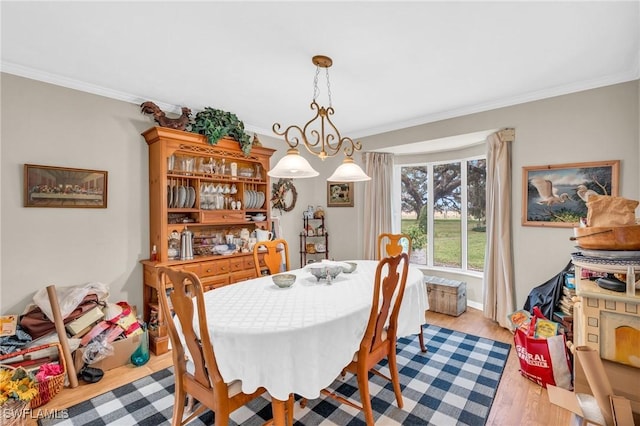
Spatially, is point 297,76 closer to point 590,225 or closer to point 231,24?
point 231,24

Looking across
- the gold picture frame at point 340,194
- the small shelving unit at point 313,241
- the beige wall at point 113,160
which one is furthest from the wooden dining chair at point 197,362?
the gold picture frame at point 340,194

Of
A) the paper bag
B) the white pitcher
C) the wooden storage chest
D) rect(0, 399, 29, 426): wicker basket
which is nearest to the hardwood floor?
rect(0, 399, 29, 426): wicker basket

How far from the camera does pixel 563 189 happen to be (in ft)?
9.42

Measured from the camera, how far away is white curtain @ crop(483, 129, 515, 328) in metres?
3.20

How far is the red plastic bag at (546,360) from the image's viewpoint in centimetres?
213

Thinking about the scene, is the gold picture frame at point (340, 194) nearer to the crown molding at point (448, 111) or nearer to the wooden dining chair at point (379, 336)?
the crown molding at point (448, 111)

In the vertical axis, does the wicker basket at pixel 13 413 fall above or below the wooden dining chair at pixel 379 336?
below

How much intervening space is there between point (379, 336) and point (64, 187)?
2.98 m

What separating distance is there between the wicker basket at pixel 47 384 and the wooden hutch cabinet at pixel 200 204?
0.72 meters

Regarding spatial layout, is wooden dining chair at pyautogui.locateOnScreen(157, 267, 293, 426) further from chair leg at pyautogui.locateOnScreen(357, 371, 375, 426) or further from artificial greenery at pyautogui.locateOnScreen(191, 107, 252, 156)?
artificial greenery at pyautogui.locateOnScreen(191, 107, 252, 156)

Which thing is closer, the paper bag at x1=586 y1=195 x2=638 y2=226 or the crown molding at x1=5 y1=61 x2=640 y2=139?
the paper bag at x1=586 y1=195 x2=638 y2=226

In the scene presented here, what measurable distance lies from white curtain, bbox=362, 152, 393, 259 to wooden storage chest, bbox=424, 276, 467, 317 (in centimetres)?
97

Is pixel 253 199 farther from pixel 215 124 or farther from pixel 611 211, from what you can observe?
pixel 611 211

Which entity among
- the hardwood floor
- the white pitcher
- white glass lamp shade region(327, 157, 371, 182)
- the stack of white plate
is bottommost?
the hardwood floor
